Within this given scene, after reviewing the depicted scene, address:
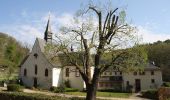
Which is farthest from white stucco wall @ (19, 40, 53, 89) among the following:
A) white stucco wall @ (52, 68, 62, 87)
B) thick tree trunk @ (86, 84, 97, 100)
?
thick tree trunk @ (86, 84, 97, 100)

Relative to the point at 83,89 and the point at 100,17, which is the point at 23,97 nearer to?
the point at 100,17

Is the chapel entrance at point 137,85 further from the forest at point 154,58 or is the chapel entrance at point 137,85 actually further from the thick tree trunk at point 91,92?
the thick tree trunk at point 91,92

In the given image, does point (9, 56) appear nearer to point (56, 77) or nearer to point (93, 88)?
point (56, 77)

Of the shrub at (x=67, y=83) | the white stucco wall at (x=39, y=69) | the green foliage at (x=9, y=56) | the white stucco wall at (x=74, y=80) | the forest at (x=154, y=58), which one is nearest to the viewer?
the white stucco wall at (x=39, y=69)

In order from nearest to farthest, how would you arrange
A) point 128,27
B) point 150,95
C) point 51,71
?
1. point 128,27
2. point 150,95
3. point 51,71

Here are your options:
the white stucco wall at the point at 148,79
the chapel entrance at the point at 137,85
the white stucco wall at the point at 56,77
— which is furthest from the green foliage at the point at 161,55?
the white stucco wall at the point at 56,77

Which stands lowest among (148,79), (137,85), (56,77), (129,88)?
(129,88)

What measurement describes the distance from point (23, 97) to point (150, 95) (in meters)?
22.9

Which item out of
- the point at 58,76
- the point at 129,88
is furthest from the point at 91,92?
the point at 129,88

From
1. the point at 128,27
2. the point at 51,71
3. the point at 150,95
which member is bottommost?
the point at 150,95

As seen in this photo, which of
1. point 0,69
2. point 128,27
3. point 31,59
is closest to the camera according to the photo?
point 128,27

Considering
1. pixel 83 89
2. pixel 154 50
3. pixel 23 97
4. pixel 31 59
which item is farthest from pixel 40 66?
pixel 154 50

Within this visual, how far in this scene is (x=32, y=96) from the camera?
25062 millimetres

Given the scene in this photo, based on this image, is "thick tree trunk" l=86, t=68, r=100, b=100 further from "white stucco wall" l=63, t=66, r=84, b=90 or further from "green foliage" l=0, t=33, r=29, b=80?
"green foliage" l=0, t=33, r=29, b=80
